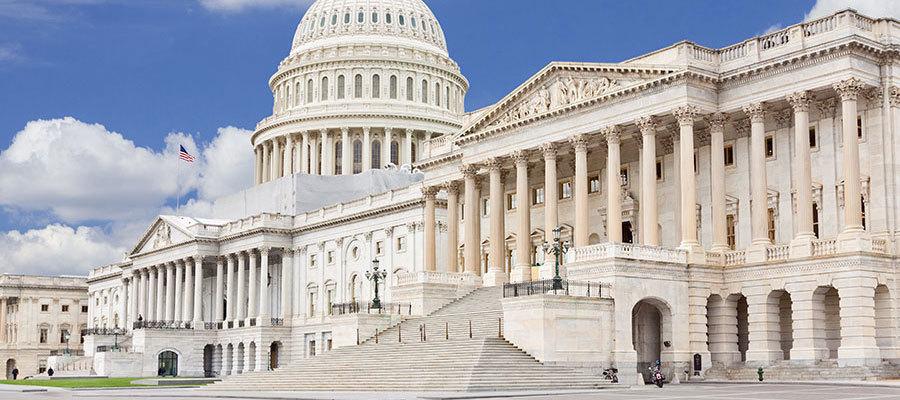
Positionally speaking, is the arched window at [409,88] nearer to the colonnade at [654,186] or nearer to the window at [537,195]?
the colonnade at [654,186]

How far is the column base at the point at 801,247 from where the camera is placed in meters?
56.9

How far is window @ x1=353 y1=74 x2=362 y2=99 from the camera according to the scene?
5714 inches

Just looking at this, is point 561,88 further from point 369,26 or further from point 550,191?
point 369,26

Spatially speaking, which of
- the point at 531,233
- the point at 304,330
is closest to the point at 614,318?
the point at 531,233

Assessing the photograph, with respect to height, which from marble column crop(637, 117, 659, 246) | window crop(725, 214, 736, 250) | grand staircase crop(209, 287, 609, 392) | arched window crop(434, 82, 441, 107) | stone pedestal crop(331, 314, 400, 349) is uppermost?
arched window crop(434, 82, 441, 107)

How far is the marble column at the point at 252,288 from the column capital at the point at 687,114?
65.4m

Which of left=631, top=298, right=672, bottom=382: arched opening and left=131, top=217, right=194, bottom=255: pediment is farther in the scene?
left=131, top=217, right=194, bottom=255: pediment

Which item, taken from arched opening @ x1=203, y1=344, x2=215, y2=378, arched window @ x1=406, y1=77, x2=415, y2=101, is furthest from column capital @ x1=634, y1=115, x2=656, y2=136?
arched window @ x1=406, y1=77, x2=415, y2=101

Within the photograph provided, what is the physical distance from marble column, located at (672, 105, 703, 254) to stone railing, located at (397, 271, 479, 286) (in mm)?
17259

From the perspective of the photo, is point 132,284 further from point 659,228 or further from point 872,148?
point 872,148

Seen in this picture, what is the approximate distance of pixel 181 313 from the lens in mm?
132500

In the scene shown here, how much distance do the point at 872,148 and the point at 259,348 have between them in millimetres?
70762

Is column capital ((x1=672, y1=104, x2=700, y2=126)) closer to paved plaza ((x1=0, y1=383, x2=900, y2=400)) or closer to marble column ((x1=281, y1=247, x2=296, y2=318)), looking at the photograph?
paved plaza ((x1=0, y1=383, x2=900, y2=400))

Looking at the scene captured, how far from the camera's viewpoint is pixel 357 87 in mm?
145500
